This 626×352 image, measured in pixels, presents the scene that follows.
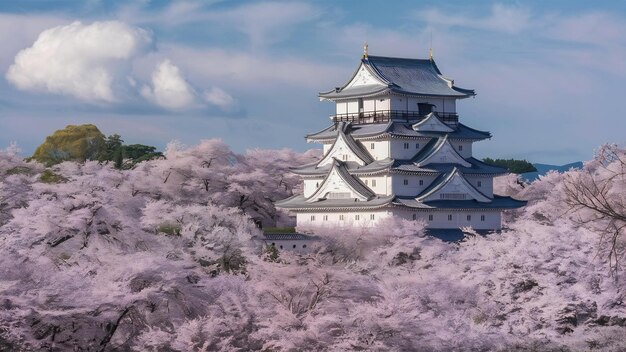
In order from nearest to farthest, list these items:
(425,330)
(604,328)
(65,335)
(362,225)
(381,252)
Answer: (65,335)
(425,330)
(604,328)
(381,252)
(362,225)

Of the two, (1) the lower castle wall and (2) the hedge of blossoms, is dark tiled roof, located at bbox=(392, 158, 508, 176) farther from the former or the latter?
(2) the hedge of blossoms

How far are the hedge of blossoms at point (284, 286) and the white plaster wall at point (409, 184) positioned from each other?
4100 mm

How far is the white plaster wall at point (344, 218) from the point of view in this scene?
5244 cm

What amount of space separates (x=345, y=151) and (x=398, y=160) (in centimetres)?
346

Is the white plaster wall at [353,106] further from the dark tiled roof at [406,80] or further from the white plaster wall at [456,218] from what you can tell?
the white plaster wall at [456,218]

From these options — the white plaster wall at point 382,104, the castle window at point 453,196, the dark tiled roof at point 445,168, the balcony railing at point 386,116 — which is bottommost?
the castle window at point 453,196

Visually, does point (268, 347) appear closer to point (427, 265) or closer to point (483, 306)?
point (483, 306)

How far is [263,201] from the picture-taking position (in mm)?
63250

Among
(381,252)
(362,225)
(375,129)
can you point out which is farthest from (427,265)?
(375,129)

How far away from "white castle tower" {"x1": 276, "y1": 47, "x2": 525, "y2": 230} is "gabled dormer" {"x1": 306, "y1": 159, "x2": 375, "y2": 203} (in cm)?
5

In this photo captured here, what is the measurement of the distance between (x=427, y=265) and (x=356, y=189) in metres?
10.8

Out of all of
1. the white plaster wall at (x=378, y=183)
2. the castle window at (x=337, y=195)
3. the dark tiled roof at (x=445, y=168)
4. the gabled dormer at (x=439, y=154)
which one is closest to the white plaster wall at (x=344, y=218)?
the castle window at (x=337, y=195)

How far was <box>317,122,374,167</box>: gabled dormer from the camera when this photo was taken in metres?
55.4

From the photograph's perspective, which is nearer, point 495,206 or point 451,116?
point 495,206
